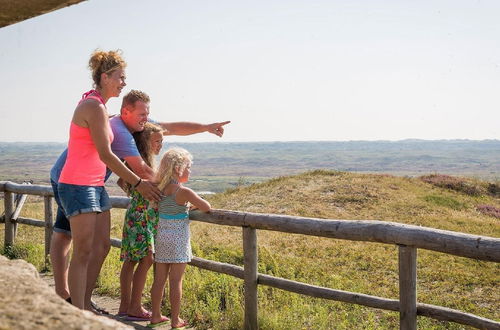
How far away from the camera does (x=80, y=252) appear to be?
4273mm

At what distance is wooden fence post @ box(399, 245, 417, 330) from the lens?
13.5 ft

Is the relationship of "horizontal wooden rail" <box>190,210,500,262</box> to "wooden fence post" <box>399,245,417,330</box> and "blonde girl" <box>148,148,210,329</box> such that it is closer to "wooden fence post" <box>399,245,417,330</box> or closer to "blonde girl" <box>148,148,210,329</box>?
"wooden fence post" <box>399,245,417,330</box>

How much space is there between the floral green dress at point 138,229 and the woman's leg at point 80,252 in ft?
2.24

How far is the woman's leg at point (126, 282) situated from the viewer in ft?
17.0

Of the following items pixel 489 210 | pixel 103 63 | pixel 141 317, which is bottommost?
pixel 489 210

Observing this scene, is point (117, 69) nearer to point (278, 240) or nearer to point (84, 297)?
point (84, 297)

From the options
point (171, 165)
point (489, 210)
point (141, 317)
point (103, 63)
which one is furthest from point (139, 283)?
→ point (489, 210)

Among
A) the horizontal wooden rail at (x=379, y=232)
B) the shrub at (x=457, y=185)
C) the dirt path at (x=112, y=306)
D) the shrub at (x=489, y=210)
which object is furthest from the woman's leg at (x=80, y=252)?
the shrub at (x=457, y=185)

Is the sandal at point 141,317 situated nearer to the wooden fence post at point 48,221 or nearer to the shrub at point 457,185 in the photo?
the wooden fence post at point 48,221

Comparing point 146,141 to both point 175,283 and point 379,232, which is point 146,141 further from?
point 379,232

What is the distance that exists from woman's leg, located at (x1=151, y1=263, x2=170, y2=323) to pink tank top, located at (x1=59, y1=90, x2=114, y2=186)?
112 centimetres

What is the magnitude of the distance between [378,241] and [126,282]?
7.78ft

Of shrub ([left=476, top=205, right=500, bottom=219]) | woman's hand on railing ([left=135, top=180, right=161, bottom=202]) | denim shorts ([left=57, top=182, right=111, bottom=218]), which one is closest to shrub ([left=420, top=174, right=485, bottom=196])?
shrub ([left=476, top=205, right=500, bottom=219])

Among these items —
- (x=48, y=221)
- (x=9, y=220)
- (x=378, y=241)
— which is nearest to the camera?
(x=378, y=241)
